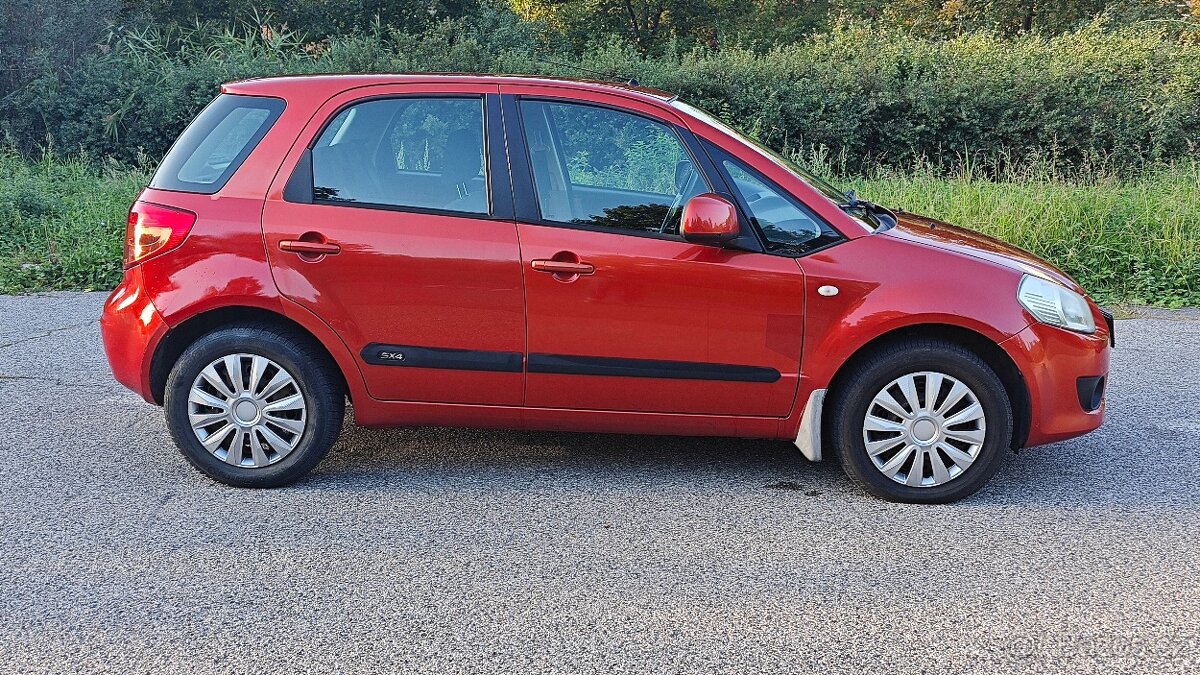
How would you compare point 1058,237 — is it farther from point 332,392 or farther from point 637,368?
point 332,392

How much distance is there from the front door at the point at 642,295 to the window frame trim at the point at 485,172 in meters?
0.06

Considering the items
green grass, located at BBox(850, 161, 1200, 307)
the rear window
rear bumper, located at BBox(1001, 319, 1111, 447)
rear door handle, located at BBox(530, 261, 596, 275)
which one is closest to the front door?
rear door handle, located at BBox(530, 261, 596, 275)

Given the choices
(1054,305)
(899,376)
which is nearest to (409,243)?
(899,376)

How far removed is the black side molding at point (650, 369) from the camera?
175 inches

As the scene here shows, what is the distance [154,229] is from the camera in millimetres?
4539

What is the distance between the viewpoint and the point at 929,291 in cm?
435

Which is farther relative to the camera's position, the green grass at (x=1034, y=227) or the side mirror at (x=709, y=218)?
the green grass at (x=1034, y=227)

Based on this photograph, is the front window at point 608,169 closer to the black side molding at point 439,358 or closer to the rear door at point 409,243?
the rear door at point 409,243

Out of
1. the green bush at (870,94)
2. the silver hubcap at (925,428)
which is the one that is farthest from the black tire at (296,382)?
the green bush at (870,94)

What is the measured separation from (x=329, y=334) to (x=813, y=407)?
6.39ft

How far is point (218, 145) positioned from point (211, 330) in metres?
0.77

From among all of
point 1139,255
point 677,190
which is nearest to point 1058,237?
point 1139,255

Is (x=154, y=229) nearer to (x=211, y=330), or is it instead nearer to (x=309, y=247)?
(x=211, y=330)

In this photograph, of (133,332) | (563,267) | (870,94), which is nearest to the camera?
(563,267)
